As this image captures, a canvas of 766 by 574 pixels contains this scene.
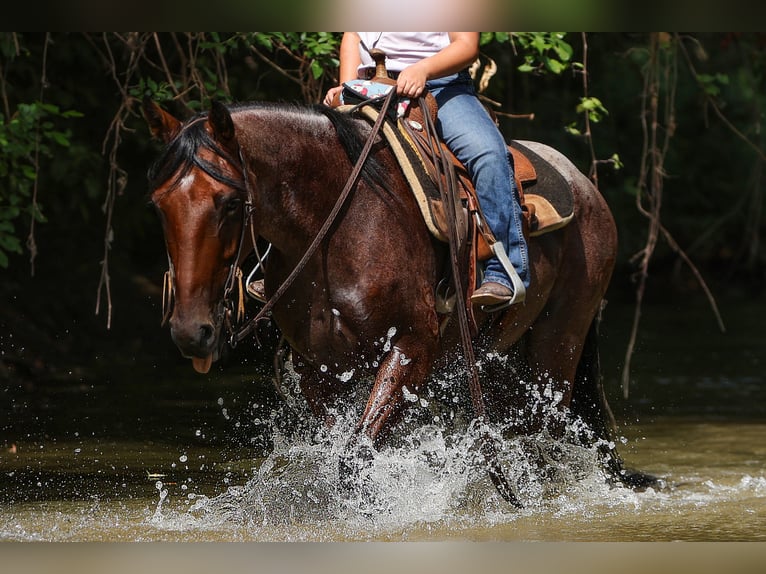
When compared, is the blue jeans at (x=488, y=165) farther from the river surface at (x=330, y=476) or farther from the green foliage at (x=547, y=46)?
the green foliage at (x=547, y=46)

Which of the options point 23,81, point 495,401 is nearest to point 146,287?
point 23,81

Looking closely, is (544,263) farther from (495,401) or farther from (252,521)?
(252,521)

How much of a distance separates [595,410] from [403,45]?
2039 millimetres

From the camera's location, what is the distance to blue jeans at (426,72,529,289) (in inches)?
198

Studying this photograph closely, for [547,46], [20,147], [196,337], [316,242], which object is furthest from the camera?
[20,147]

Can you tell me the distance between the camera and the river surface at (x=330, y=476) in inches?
193

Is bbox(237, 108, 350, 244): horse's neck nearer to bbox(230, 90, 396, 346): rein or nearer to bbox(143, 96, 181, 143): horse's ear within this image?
bbox(230, 90, 396, 346): rein

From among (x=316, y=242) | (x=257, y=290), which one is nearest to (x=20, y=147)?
(x=257, y=290)

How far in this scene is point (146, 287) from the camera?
12.6 m

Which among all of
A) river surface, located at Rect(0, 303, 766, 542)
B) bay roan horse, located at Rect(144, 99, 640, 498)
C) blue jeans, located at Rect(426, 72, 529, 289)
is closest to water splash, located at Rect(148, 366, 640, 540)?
river surface, located at Rect(0, 303, 766, 542)

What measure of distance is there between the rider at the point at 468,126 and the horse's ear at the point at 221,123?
36.4 inches

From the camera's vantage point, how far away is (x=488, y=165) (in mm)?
5031

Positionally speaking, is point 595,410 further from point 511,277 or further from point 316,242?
point 316,242

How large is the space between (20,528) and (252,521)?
989 millimetres
